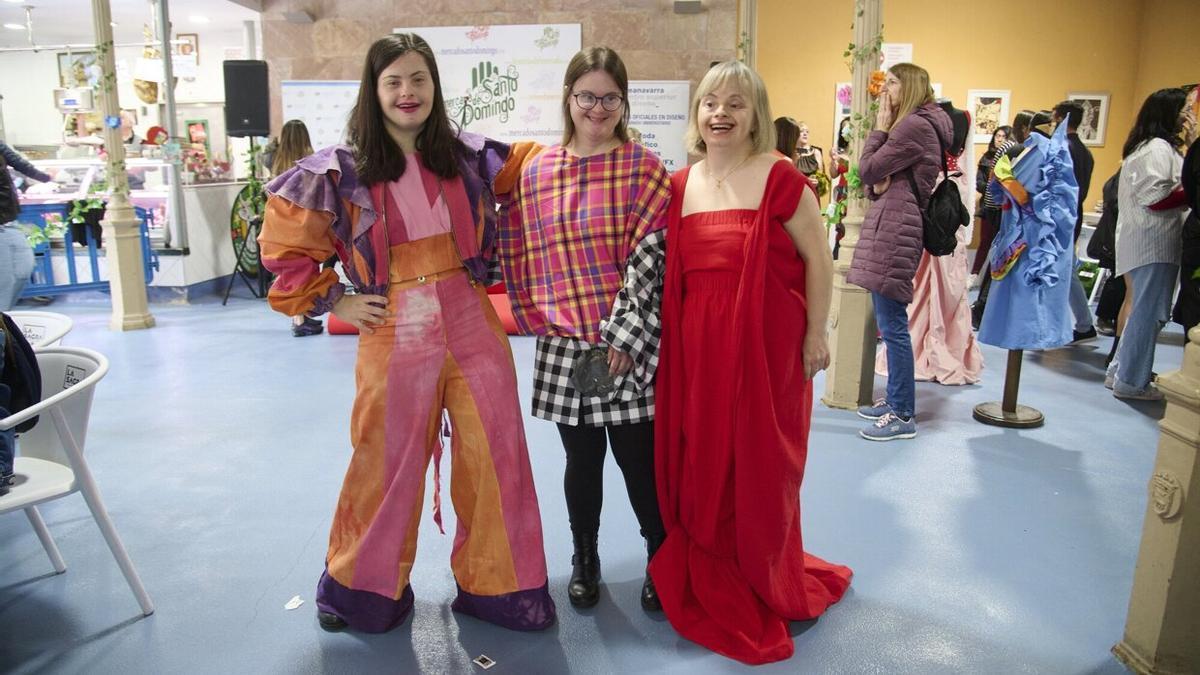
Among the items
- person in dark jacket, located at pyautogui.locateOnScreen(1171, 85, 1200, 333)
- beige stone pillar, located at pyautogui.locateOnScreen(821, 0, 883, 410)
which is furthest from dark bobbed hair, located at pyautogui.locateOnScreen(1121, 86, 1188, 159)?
beige stone pillar, located at pyautogui.locateOnScreen(821, 0, 883, 410)

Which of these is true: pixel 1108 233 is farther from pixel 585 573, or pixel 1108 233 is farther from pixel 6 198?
pixel 6 198

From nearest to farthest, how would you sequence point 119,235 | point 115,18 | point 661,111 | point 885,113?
1. point 885,113
2. point 119,235
3. point 661,111
4. point 115,18

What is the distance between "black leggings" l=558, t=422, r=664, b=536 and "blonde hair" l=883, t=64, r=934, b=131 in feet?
6.64

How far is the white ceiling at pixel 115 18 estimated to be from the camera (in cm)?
925

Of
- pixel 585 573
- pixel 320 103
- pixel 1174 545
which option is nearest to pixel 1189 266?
pixel 1174 545

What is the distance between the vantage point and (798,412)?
2129 mm

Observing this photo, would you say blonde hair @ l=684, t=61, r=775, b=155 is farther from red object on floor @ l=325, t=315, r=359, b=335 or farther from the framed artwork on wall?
the framed artwork on wall

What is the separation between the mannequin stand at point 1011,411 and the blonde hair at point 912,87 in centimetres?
124

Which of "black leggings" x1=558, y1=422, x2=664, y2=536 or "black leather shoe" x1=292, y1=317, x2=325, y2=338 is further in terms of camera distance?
"black leather shoe" x1=292, y1=317, x2=325, y2=338

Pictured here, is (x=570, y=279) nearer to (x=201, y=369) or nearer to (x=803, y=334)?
(x=803, y=334)

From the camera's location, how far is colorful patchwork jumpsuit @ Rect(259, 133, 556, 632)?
194cm

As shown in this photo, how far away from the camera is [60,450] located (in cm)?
225

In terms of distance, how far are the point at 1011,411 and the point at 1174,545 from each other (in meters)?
Result: 2.15

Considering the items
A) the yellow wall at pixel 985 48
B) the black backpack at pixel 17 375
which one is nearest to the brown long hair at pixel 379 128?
the black backpack at pixel 17 375
